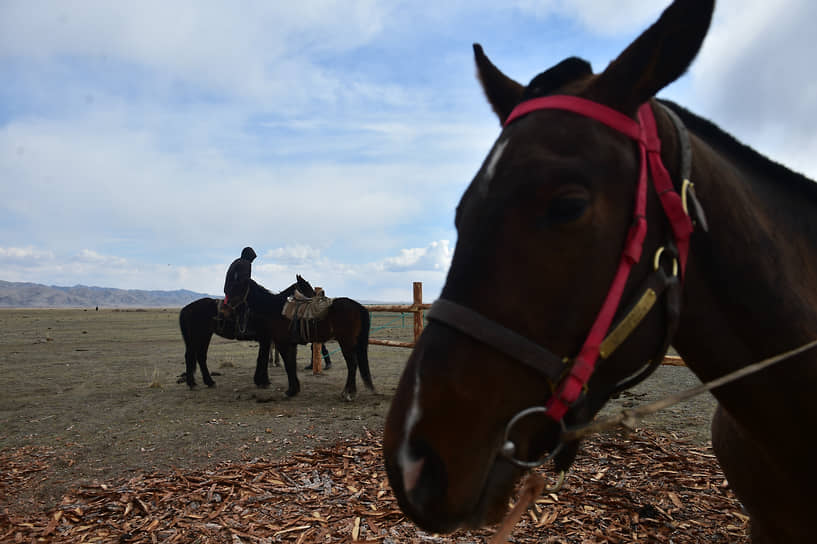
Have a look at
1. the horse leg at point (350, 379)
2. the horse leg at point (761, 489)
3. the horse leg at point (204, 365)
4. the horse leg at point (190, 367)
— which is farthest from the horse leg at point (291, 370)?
the horse leg at point (761, 489)

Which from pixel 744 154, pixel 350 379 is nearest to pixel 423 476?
pixel 744 154

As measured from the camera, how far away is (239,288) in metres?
8.40

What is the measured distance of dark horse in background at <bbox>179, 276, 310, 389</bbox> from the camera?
8648 millimetres

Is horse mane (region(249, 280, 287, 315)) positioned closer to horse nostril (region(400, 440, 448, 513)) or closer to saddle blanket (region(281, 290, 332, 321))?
saddle blanket (region(281, 290, 332, 321))

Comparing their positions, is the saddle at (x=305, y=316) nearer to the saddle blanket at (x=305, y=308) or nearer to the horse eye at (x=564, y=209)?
the saddle blanket at (x=305, y=308)

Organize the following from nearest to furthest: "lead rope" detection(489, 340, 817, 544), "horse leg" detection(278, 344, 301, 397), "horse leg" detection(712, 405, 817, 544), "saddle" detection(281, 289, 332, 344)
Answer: "lead rope" detection(489, 340, 817, 544) → "horse leg" detection(712, 405, 817, 544) → "horse leg" detection(278, 344, 301, 397) → "saddle" detection(281, 289, 332, 344)

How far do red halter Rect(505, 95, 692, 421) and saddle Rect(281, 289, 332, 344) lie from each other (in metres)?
7.24

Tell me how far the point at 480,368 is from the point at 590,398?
344 mm

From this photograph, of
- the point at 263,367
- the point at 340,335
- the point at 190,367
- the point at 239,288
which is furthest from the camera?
the point at 190,367

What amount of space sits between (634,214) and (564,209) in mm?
198

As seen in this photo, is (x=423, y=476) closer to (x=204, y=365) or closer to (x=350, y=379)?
(x=350, y=379)

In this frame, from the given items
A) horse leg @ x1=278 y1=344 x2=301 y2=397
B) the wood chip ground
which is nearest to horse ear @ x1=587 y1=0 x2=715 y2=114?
the wood chip ground

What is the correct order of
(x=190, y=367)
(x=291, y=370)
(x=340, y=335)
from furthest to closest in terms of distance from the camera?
(x=190, y=367) < (x=340, y=335) < (x=291, y=370)

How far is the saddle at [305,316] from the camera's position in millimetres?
8078
